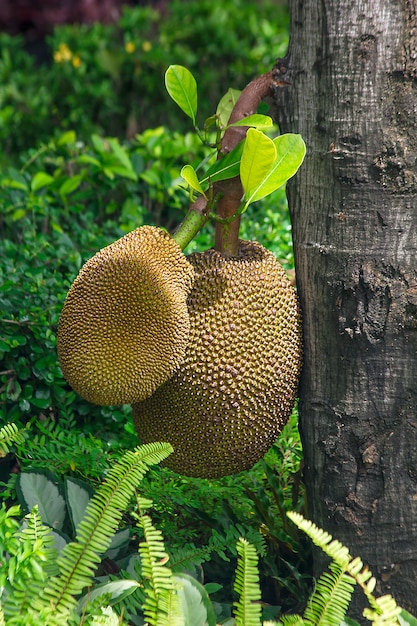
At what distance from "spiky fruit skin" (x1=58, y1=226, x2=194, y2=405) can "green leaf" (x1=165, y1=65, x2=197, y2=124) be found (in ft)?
0.91

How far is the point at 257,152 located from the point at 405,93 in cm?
26

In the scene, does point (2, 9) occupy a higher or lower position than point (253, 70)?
higher

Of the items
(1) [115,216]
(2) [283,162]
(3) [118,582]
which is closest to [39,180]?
(1) [115,216]

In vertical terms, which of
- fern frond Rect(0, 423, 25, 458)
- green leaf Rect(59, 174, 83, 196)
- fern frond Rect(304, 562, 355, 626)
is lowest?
fern frond Rect(304, 562, 355, 626)

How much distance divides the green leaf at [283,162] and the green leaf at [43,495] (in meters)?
0.69

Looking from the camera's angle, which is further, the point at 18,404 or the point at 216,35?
the point at 216,35

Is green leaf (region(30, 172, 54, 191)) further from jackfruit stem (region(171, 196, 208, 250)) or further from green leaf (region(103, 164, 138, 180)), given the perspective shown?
jackfruit stem (region(171, 196, 208, 250))

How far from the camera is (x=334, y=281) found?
133 cm

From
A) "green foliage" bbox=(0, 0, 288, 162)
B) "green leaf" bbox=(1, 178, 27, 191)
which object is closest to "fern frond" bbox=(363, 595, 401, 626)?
"green leaf" bbox=(1, 178, 27, 191)

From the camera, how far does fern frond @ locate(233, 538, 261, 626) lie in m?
1.07

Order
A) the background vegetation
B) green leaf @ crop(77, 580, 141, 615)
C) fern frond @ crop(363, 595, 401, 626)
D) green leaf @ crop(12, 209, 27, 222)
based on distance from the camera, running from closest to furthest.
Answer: fern frond @ crop(363, 595, 401, 626), green leaf @ crop(77, 580, 141, 615), the background vegetation, green leaf @ crop(12, 209, 27, 222)

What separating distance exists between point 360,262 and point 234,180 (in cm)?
Answer: 26

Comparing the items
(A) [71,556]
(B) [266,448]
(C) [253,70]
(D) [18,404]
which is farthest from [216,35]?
(A) [71,556]

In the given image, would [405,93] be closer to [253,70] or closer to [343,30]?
[343,30]
